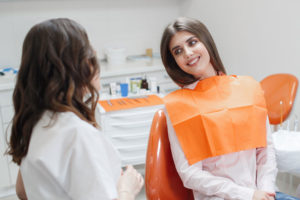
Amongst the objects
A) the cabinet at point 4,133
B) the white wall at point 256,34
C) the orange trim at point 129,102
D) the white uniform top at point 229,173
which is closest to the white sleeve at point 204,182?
the white uniform top at point 229,173

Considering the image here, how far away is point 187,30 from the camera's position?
4.58 feet

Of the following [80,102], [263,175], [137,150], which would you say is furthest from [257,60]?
[80,102]

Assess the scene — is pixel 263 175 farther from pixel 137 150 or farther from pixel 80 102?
pixel 137 150

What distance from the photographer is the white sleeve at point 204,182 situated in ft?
4.02

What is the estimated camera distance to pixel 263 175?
53.9 inches

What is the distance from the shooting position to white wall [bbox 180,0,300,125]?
7.95ft

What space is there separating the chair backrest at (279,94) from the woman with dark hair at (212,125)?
2.63 feet

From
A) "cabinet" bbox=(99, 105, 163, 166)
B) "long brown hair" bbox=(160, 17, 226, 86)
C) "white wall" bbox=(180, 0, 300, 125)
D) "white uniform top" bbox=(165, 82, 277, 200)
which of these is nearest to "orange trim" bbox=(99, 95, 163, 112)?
"cabinet" bbox=(99, 105, 163, 166)

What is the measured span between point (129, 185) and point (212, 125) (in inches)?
19.6

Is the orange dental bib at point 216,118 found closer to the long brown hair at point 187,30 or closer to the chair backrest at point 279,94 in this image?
the long brown hair at point 187,30

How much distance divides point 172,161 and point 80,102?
581mm

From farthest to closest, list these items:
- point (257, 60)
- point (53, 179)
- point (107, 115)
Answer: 1. point (257, 60)
2. point (107, 115)
3. point (53, 179)

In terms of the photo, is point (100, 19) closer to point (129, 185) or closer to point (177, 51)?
point (177, 51)

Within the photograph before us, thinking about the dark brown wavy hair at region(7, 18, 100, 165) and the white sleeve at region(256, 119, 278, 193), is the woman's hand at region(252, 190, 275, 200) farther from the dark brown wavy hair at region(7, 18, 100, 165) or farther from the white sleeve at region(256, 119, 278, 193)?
the dark brown wavy hair at region(7, 18, 100, 165)
